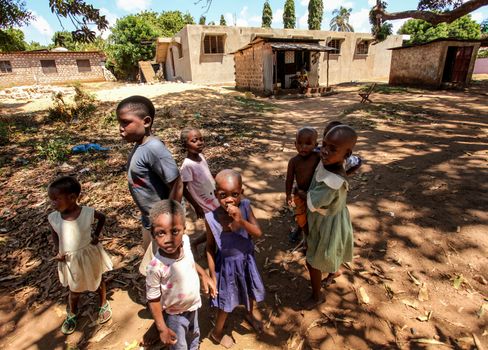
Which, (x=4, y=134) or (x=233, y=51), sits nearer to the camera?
(x=4, y=134)

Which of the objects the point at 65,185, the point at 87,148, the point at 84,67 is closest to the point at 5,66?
the point at 84,67

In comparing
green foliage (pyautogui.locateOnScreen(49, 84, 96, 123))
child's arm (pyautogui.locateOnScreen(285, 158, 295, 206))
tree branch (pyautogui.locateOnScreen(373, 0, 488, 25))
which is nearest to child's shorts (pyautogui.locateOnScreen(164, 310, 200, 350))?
child's arm (pyautogui.locateOnScreen(285, 158, 295, 206))

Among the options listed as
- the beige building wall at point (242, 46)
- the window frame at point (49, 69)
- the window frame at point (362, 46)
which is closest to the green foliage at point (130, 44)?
the beige building wall at point (242, 46)

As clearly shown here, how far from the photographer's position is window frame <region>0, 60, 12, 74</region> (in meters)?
30.3

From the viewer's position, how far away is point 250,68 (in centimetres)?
2006

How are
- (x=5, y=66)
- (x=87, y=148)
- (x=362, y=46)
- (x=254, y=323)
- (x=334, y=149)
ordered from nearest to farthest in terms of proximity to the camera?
1. (x=334, y=149)
2. (x=254, y=323)
3. (x=87, y=148)
4. (x=362, y=46)
5. (x=5, y=66)

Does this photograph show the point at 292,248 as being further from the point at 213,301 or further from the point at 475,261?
the point at 475,261

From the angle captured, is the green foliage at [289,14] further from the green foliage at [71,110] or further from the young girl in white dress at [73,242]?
the young girl in white dress at [73,242]

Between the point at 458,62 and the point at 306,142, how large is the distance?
21.4 metres

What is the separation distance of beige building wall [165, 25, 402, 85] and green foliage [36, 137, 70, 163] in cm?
1673

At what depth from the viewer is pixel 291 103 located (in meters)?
16.2

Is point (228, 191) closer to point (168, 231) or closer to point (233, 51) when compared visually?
point (168, 231)

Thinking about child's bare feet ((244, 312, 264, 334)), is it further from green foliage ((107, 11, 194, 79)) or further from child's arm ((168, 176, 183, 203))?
green foliage ((107, 11, 194, 79))

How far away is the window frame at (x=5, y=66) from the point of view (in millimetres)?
30347
